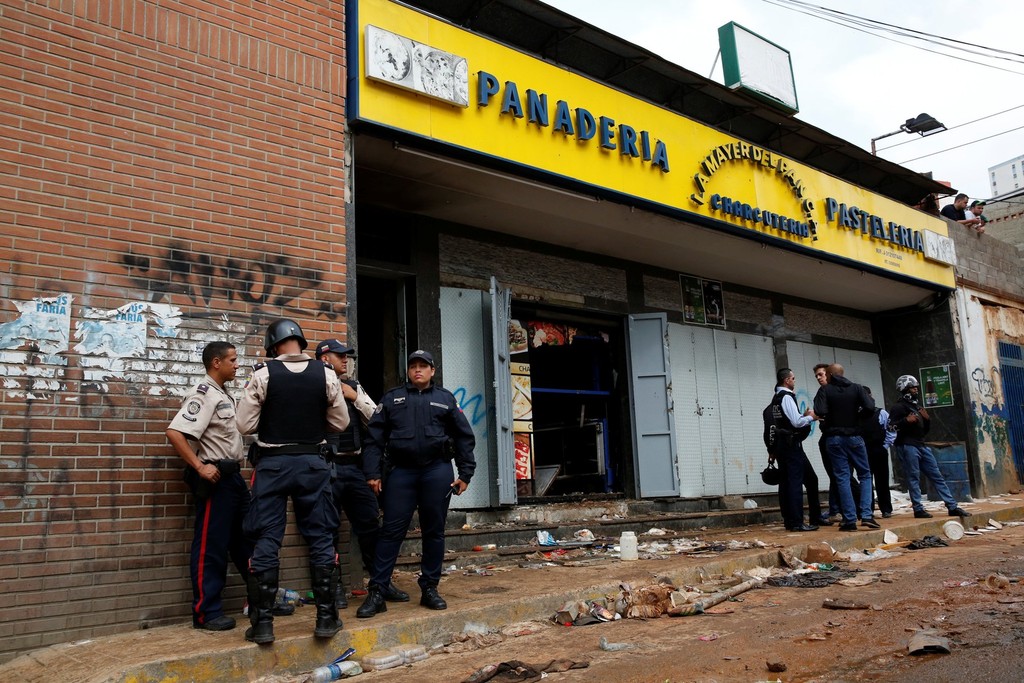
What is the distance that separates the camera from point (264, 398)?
452cm

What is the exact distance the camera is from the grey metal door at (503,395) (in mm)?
8945

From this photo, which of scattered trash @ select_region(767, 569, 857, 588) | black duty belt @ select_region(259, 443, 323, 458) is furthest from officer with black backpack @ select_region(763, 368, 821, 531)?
black duty belt @ select_region(259, 443, 323, 458)

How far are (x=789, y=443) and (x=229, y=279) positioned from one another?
6.30 m

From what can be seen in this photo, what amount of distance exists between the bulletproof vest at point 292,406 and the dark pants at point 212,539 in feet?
2.04

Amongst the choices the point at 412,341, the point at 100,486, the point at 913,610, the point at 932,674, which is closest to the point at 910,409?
the point at 913,610

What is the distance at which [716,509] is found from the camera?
1173 cm

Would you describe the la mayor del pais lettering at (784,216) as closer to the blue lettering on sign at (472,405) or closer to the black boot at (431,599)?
the blue lettering on sign at (472,405)

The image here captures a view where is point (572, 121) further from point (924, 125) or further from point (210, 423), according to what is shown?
point (924, 125)

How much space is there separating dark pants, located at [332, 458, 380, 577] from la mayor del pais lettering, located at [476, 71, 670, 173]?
4180 mm

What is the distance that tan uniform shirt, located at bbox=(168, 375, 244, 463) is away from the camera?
4777 millimetres

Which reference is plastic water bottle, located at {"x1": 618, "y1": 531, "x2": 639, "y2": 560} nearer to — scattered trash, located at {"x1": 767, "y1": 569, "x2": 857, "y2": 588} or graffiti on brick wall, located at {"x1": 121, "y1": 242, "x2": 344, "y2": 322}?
scattered trash, located at {"x1": 767, "y1": 569, "x2": 857, "y2": 588}

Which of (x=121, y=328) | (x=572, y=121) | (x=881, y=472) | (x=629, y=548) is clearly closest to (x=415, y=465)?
(x=121, y=328)

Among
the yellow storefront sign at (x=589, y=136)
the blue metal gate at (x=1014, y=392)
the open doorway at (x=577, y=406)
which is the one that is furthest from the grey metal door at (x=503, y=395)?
the blue metal gate at (x=1014, y=392)

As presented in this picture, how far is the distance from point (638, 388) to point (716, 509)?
91.8 inches
